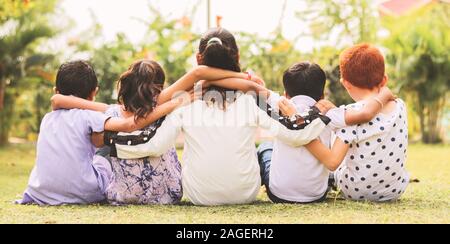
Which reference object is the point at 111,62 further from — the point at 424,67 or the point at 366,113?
the point at 366,113

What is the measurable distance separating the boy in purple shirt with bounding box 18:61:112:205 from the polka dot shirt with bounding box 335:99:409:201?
1.24 meters

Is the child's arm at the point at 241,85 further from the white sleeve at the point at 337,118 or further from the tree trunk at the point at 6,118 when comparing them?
the tree trunk at the point at 6,118

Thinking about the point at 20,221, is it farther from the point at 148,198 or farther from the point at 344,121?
the point at 344,121

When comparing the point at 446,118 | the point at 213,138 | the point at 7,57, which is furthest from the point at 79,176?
the point at 446,118

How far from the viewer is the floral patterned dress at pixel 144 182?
3576 mm

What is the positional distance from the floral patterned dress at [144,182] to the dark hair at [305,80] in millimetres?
727

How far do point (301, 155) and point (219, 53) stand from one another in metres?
0.65

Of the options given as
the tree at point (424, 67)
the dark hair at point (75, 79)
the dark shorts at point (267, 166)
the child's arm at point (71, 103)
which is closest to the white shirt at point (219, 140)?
the dark shorts at point (267, 166)

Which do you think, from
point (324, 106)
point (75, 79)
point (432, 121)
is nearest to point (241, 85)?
point (324, 106)

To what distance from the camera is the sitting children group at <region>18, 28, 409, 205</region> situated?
11.4ft

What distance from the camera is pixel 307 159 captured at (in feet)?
11.7

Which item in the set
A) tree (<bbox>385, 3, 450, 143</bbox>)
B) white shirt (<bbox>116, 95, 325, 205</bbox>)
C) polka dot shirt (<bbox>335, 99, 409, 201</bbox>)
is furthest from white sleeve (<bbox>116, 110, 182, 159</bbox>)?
tree (<bbox>385, 3, 450, 143</bbox>)

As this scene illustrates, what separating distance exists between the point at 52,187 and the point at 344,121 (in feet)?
4.88

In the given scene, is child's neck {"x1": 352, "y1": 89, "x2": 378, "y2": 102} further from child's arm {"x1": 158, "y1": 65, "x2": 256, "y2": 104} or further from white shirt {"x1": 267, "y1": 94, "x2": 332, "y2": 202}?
child's arm {"x1": 158, "y1": 65, "x2": 256, "y2": 104}
